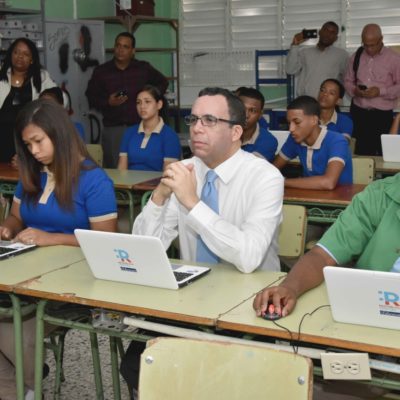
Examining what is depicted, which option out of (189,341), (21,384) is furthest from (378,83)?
(189,341)

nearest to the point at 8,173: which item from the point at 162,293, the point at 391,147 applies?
the point at 391,147

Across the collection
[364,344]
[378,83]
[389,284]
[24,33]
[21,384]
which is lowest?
[21,384]

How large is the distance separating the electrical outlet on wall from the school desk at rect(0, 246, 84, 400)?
105cm

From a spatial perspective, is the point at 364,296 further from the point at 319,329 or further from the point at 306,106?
the point at 306,106

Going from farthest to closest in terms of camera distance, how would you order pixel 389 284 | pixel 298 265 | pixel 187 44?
1. pixel 187 44
2. pixel 298 265
3. pixel 389 284

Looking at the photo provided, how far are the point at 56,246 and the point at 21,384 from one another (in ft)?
1.97

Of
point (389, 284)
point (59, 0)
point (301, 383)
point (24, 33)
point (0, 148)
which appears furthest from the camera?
point (59, 0)

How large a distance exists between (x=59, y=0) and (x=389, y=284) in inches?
265

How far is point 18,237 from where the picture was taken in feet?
9.43

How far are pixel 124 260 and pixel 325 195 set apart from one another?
193 centimetres

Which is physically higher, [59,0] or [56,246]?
[59,0]

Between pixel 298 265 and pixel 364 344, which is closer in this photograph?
pixel 364 344

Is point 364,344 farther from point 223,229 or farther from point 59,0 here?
point 59,0

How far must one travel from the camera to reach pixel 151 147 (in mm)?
5227
